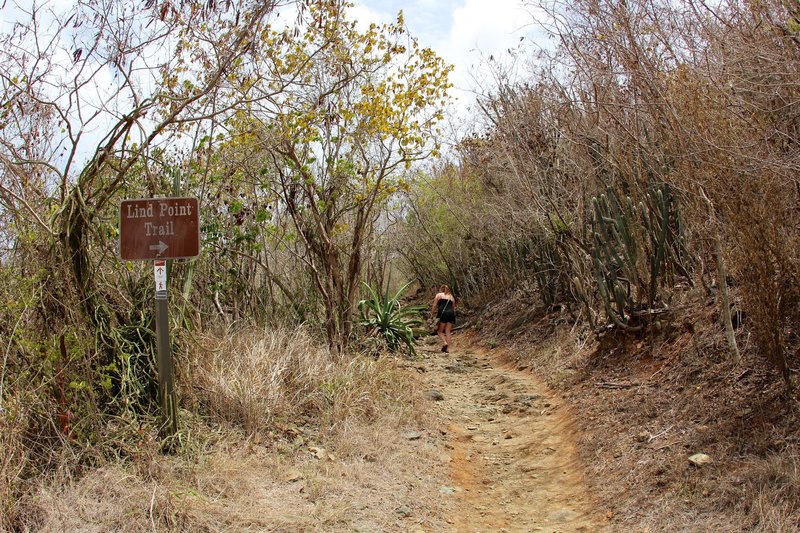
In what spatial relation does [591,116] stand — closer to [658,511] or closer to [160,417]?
[658,511]

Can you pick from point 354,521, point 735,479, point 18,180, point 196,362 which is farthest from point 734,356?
point 18,180

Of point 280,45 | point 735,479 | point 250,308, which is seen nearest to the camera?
point 735,479

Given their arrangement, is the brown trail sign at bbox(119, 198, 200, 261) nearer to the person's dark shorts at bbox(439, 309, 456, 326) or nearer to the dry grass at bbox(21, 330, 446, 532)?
the dry grass at bbox(21, 330, 446, 532)

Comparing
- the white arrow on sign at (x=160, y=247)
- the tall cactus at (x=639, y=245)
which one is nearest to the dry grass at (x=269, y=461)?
the white arrow on sign at (x=160, y=247)

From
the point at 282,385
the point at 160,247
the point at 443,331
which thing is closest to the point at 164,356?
the point at 160,247

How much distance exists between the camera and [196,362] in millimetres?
6609

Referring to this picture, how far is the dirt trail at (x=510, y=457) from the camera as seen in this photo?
550 centimetres

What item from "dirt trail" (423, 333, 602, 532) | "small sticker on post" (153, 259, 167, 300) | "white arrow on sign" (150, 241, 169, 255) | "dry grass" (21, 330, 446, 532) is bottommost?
"dirt trail" (423, 333, 602, 532)

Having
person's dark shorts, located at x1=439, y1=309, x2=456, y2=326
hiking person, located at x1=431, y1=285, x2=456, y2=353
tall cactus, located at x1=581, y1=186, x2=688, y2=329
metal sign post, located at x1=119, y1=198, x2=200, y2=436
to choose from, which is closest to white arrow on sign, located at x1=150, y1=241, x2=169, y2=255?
metal sign post, located at x1=119, y1=198, x2=200, y2=436

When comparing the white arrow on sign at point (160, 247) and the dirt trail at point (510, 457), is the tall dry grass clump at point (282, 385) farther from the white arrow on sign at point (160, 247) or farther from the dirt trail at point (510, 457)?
the white arrow on sign at point (160, 247)

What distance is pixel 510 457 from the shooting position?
7145mm

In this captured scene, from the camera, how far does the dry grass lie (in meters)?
4.41

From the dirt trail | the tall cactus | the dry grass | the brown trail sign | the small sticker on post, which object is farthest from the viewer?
the tall cactus

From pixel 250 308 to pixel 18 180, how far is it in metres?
5.01
